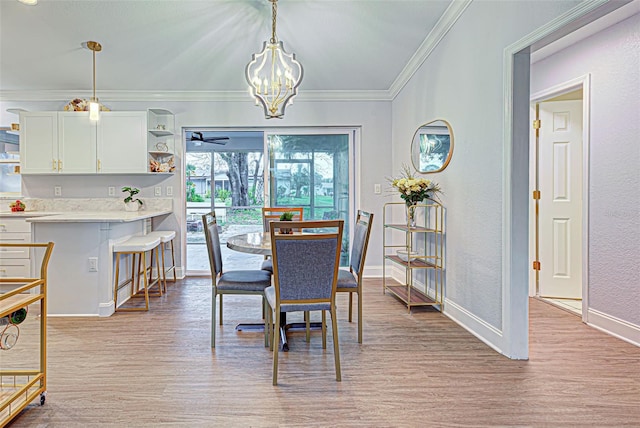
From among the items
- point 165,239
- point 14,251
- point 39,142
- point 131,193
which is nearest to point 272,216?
point 165,239

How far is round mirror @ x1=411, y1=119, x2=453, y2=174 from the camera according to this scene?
11.0 feet

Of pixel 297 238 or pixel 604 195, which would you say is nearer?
pixel 297 238

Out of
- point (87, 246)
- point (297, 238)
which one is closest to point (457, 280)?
point (297, 238)

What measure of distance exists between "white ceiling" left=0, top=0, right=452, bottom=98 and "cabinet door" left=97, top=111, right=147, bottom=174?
1.38 ft

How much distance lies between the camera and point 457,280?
126 inches

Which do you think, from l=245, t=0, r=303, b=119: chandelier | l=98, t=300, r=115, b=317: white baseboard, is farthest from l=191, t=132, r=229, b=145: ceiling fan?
l=98, t=300, r=115, b=317: white baseboard

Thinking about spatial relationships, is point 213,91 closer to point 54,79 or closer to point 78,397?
point 54,79

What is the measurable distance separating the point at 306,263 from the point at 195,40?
98.9 inches

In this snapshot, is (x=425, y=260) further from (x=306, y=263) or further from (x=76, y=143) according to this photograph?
(x=76, y=143)

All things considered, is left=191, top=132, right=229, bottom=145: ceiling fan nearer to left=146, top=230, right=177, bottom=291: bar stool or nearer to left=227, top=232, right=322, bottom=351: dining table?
left=146, top=230, right=177, bottom=291: bar stool

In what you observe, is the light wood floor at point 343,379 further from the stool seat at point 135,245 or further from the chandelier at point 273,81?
the chandelier at point 273,81

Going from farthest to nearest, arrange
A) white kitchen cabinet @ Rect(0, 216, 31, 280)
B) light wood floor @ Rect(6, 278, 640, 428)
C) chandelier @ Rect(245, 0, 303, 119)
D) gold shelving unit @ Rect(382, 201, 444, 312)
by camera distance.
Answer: white kitchen cabinet @ Rect(0, 216, 31, 280)
gold shelving unit @ Rect(382, 201, 444, 312)
chandelier @ Rect(245, 0, 303, 119)
light wood floor @ Rect(6, 278, 640, 428)

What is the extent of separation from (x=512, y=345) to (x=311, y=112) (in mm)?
3644

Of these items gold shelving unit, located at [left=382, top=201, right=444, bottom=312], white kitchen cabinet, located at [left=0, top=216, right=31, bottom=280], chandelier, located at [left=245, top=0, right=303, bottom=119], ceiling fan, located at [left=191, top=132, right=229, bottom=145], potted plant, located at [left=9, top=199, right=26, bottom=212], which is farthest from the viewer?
ceiling fan, located at [left=191, top=132, right=229, bottom=145]
